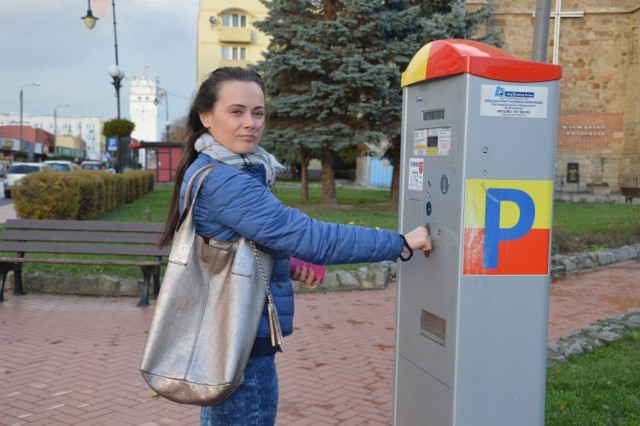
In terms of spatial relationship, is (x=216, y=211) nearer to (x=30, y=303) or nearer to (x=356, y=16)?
(x=30, y=303)

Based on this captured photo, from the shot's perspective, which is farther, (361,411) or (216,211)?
(361,411)

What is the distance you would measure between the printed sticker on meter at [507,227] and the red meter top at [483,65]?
44 cm

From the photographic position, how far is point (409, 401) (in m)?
3.21

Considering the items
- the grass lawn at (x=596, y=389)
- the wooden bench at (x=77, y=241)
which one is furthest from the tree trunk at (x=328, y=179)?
the grass lawn at (x=596, y=389)

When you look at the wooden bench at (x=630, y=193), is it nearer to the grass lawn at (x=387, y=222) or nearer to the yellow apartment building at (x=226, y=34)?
the grass lawn at (x=387, y=222)

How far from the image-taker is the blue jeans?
239cm

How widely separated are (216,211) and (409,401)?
149cm

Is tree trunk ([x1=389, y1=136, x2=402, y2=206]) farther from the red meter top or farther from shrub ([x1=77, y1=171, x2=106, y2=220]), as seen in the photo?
the red meter top

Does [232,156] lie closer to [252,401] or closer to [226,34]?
[252,401]

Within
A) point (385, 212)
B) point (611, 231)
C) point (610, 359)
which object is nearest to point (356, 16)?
point (385, 212)

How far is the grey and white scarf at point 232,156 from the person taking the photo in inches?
95.7

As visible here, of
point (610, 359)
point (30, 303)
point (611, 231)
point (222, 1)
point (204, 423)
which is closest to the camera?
point (204, 423)

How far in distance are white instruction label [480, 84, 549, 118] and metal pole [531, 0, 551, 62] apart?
11.4 feet

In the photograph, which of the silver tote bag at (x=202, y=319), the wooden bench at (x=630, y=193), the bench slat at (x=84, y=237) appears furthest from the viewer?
the wooden bench at (x=630, y=193)
